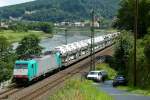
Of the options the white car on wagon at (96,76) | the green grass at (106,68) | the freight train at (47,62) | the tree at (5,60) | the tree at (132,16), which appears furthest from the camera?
the tree at (5,60)

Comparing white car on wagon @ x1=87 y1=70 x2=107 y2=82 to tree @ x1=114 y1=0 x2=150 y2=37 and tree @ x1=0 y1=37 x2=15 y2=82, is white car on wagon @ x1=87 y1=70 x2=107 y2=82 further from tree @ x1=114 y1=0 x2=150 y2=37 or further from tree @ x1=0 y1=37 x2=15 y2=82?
tree @ x1=0 y1=37 x2=15 y2=82

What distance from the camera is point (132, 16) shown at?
8794cm

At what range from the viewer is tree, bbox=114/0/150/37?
7906 centimetres

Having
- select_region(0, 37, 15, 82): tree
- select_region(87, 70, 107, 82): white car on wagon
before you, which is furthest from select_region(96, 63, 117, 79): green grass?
select_region(0, 37, 15, 82): tree

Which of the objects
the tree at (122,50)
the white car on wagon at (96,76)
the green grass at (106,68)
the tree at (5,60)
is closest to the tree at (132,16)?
the tree at (122,50)

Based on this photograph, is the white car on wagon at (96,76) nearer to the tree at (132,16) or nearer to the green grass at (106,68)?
the green grass at (106,68)

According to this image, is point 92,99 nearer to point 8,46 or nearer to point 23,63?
point 23,63

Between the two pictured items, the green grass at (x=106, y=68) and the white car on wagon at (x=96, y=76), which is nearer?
the white car on wagon at (x=96, y=76)

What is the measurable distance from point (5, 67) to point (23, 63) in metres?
57.4

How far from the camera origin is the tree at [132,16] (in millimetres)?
79062

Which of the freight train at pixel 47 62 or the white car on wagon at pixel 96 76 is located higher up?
the freight train at pixel 47 62

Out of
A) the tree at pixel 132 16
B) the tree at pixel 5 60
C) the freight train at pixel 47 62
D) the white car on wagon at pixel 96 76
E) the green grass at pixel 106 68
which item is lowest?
the tree at pixel 5 60

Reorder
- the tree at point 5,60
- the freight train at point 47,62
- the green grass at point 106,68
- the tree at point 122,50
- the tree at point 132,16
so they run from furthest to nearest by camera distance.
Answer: the tree at point 5,60
the tree at point 132,16
the tree at point 122,50
the green grass at point 106,68
the freight train at point 47,62

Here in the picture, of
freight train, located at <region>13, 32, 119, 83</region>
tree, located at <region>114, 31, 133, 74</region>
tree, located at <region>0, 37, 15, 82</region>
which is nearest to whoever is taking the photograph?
freight train, located at <region>13, 32, 119, 83</region>
